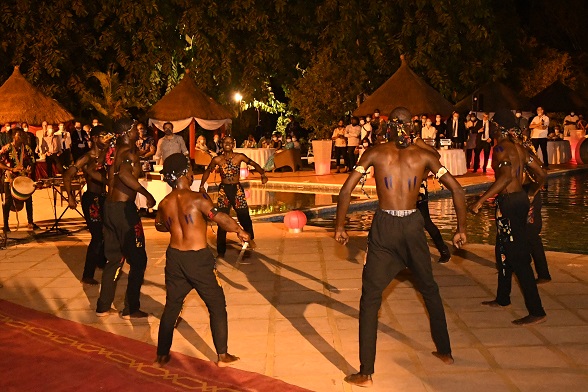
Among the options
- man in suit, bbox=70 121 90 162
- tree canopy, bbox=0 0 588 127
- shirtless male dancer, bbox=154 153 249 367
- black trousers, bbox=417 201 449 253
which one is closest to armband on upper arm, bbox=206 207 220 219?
shirtless male dancer, bbox=154 153 249 367

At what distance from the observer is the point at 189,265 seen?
694cm

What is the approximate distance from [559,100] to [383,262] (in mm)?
28845

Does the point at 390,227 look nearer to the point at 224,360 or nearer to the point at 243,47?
the point at 224,360

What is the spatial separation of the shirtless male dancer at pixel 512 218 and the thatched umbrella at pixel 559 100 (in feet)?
85.5

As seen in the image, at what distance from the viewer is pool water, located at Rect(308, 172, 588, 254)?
13.7 metres

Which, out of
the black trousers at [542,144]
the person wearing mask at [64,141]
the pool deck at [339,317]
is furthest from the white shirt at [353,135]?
the pool deck at [339,317]

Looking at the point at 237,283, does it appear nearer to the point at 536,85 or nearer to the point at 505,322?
the point at 505,322

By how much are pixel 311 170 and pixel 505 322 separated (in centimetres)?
2159

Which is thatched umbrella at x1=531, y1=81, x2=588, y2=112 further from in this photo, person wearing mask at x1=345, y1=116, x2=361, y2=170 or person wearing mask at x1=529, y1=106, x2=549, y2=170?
person wearing mask at x1=345, y1=116, x2=361, y2=170

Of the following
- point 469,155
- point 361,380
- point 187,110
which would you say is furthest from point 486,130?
point 361,380

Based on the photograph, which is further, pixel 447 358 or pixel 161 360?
pixel 161 360

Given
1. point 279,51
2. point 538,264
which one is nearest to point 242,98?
point 279,51

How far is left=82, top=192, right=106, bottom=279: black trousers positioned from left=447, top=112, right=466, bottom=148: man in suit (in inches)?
710

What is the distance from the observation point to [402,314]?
27.9ft
